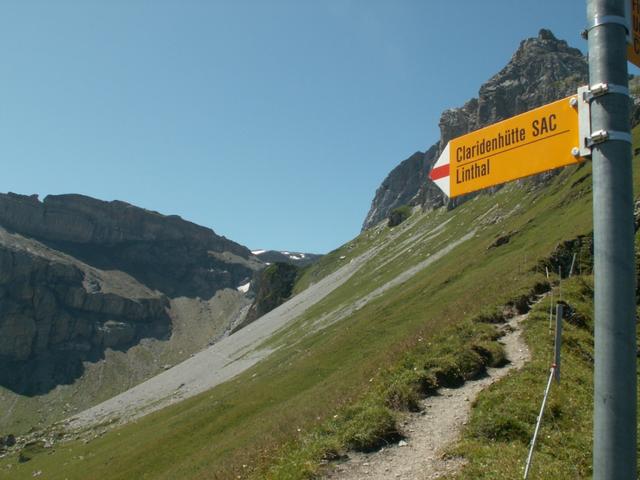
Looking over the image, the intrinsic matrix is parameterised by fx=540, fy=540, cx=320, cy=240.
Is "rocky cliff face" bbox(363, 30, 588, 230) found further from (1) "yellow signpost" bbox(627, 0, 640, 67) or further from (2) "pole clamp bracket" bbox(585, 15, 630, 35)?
(2) "pole clamp bracket" bbox(585, 15, 630, 35)

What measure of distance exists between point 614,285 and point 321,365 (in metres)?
52.6

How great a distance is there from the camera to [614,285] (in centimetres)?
389

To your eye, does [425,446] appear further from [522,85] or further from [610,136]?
[522,85]

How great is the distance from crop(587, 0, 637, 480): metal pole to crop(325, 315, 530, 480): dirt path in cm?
709

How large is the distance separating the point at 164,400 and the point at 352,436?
104 m

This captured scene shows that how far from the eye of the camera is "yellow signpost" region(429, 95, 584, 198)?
4758 mm

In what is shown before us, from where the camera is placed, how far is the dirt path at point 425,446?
10.8 metres

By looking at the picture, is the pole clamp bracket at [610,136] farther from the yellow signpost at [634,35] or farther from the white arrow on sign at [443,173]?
the white arrow on sign at [443,173]

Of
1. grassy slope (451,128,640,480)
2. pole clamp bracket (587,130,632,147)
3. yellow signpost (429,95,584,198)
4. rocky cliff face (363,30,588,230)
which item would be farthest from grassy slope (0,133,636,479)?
rocky cliff face (363,30,588,230)

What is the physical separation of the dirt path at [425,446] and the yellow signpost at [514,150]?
686 cm

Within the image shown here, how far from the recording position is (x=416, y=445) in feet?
39.2

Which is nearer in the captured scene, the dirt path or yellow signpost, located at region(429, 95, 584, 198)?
yellow signpost, located at region(429, 95, 584, 198)

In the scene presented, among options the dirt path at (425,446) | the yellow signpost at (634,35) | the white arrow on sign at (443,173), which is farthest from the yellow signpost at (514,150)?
the dirt path at (425,446)

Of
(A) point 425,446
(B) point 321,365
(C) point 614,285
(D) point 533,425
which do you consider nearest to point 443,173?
(C) point 614,285
